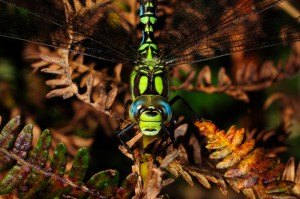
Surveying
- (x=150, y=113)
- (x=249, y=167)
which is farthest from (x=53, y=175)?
(x=150, y=113)

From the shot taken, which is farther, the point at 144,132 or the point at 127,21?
the point at 127,21

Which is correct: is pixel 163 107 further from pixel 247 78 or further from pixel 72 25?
pixel 72 25

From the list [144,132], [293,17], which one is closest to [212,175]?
[144,132]

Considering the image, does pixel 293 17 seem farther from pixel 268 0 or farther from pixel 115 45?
pixel 115 45

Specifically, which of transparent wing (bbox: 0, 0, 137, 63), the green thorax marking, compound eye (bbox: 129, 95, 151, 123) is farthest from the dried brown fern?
transparent wing (bbox: 0, 0, 137, 63)

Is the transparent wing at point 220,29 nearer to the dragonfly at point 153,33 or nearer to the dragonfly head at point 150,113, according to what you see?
the dragonfly at point 153,33

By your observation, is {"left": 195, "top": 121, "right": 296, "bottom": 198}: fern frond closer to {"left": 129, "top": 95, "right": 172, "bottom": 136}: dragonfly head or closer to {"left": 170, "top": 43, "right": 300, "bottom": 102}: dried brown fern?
{"left": 129, "top": 95, "right": 172, "bottom": 136}: dragonfly head
